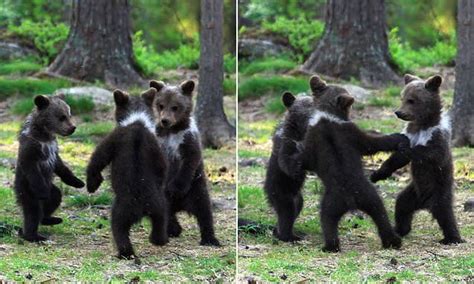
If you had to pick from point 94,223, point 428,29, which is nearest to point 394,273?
point 94,223

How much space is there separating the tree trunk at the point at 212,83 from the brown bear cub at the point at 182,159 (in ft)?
11.8

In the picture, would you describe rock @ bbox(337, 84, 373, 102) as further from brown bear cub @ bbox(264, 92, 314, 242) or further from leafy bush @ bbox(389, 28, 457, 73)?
brown bear cub @ bbox(264, 92, 314, 242)

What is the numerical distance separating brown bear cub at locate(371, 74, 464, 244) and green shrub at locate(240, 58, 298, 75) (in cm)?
256

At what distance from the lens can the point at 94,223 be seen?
Answer: 888cm

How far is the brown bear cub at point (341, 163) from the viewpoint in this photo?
7.65m

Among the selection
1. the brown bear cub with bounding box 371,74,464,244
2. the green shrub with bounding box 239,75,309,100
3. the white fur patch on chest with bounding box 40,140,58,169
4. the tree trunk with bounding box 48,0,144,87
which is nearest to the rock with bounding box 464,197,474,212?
the brown bear cub with bounding box 371,74,464,244

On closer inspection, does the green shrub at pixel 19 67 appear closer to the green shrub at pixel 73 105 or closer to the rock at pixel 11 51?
the rock at pixel 11 51

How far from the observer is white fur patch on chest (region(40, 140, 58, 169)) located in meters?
8.44

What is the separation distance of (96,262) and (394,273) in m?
2.28

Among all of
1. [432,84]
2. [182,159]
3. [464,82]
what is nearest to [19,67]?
[182,159]

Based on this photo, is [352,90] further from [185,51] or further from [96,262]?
[96,262]

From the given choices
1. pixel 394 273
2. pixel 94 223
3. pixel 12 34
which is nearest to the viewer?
pixel 394 273

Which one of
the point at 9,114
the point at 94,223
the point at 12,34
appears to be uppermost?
the point at 12,34

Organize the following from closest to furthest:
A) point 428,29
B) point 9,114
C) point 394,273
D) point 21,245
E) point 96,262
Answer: point 394,273
point 96,262
point 21,245
point 9,114
point 428,29
